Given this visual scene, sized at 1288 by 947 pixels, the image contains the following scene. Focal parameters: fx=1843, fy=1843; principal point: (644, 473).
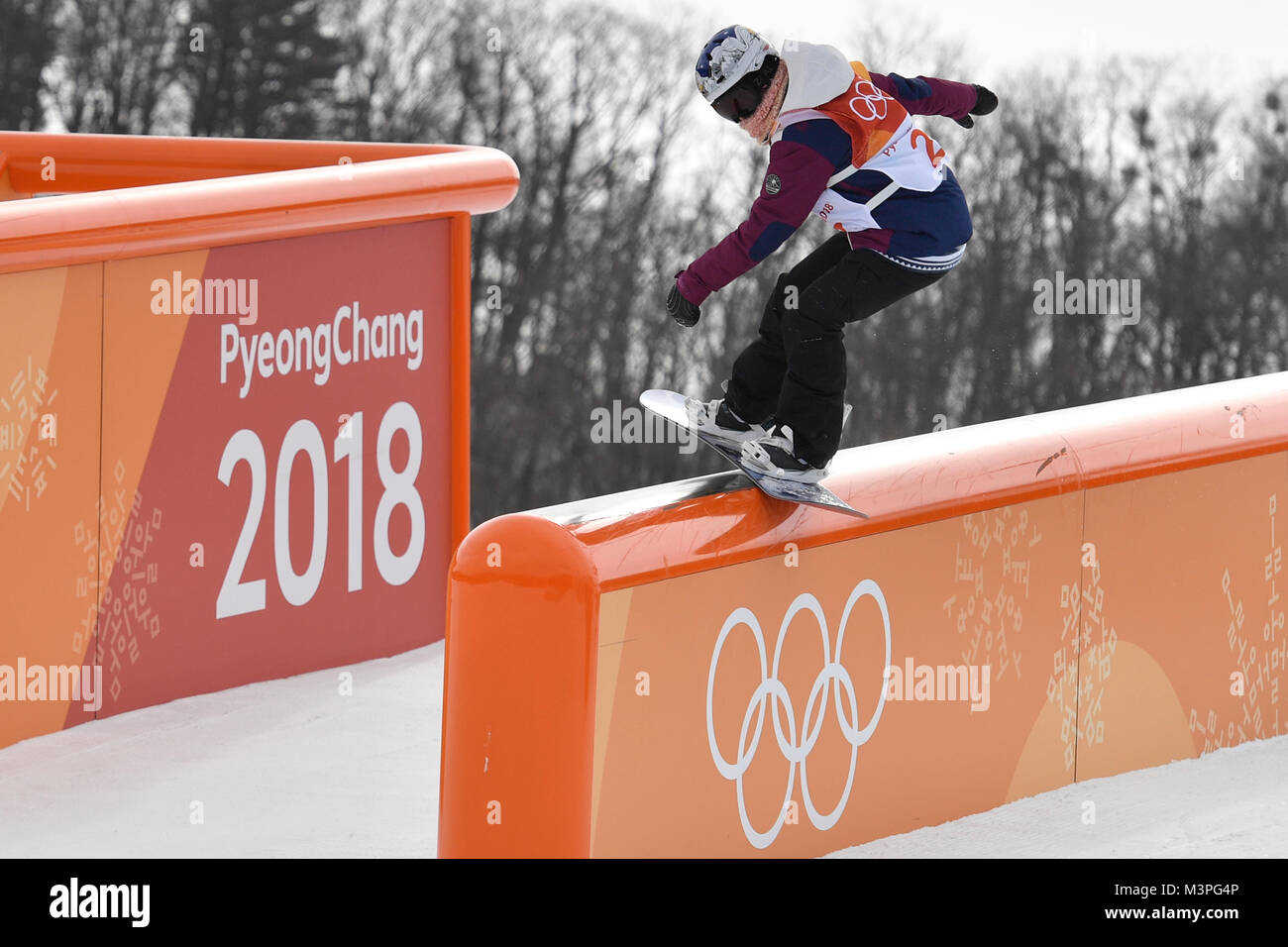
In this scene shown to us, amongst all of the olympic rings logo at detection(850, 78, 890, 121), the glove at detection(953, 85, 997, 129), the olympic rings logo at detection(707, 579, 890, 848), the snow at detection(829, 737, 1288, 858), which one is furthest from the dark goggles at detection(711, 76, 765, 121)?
the snow at detection(829, 737, 1288, 858)

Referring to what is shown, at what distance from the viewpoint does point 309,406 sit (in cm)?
682

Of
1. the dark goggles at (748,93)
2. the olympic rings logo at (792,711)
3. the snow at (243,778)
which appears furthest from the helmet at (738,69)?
the snow at (243,778)

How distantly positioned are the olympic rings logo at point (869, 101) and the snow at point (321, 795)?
196 centimetres

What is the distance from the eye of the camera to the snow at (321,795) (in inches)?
200

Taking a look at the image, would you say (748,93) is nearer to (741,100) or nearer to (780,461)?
(741,100)

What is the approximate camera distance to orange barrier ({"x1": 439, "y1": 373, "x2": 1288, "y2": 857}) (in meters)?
4.19

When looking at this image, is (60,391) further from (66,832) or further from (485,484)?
(485,484)

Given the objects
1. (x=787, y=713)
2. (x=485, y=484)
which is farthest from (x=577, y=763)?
(x=485, y=484)

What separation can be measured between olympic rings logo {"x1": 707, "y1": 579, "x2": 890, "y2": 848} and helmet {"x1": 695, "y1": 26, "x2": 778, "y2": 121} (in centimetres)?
133

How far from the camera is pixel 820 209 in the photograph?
201 inches

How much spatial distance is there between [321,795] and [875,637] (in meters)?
1.83

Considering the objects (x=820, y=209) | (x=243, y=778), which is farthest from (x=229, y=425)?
(x=820, y=209)
